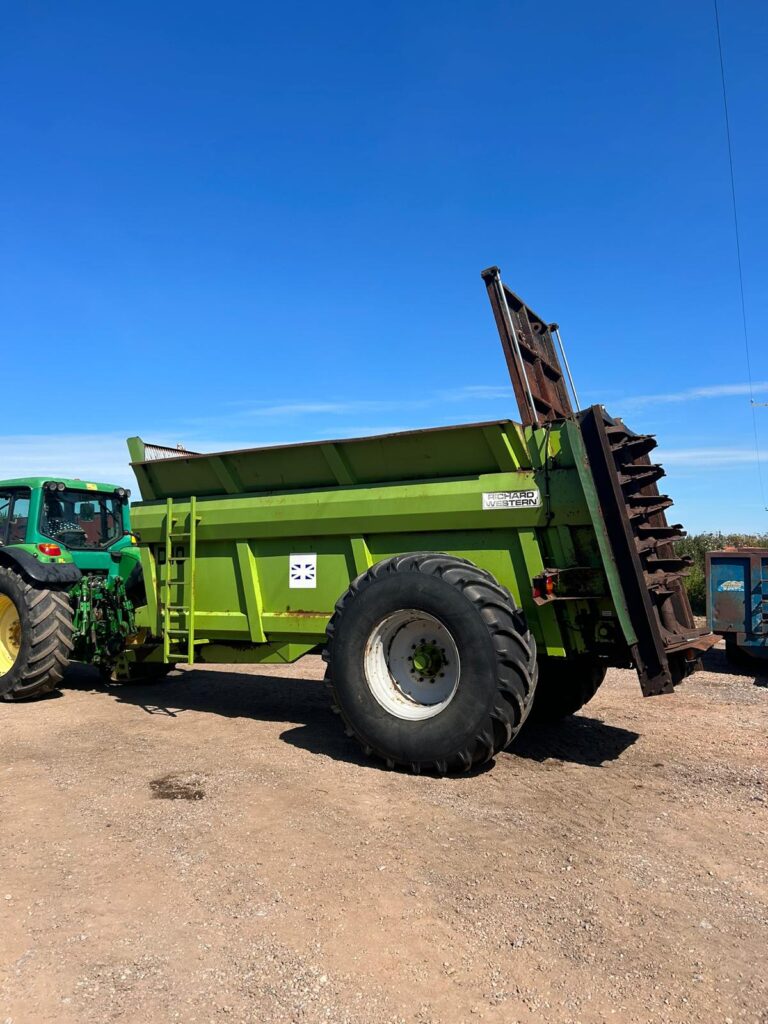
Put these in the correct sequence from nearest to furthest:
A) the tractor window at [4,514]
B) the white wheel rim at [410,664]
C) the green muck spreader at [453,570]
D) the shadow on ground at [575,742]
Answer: the green muck spreader at [453,570]
the white wheel rim at [410,664]
the shadow on ground at [575,742]
the tractor window at [4,514]

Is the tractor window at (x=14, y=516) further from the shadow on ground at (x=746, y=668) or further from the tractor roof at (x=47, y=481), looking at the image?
the shadow on ground at (x=746, y=668)

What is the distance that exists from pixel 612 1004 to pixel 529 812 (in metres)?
1.80

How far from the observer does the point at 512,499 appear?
17.3 feet

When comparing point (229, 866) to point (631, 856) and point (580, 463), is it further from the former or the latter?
point (580, 463)

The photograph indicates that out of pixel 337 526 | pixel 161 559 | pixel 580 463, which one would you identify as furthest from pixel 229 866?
pixel 161 559

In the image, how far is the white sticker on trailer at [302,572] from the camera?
6.13m

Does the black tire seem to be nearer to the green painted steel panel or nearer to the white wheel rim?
the green painted steel panel

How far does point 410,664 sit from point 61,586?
445cm

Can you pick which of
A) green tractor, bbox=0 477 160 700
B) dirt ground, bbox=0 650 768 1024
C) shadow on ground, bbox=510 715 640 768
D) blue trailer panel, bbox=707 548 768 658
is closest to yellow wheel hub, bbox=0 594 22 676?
green tractor, bbox=0 477 160 700

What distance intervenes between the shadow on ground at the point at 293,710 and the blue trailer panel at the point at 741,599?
3.61 meters

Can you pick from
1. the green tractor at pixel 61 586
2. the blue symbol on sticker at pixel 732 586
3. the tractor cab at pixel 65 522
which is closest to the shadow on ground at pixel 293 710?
the green tractor at pixel 61 586

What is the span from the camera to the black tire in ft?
19.8

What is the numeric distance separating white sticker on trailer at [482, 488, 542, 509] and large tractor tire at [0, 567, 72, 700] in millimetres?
4779

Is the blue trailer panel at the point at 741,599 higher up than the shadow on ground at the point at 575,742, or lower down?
higher up
